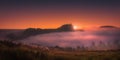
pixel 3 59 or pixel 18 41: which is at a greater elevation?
pixel 18 41

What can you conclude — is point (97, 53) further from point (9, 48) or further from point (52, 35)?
point (9, 48)

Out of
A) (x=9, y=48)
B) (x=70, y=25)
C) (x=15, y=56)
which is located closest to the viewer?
(x=70, y=25)

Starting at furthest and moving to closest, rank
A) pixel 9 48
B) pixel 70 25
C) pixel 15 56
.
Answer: pixel 9 48
pixel 15 56
pixel 70 25

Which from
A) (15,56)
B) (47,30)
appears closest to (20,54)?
(15,56)

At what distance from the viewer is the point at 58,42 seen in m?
9.59

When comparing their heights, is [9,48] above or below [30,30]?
below

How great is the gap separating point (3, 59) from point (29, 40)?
1.40 metres

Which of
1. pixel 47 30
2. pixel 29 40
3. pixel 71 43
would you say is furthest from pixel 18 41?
pixel 71 43

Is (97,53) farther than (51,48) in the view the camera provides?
Yes

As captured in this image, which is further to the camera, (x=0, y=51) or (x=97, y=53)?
(x=97, y=53)

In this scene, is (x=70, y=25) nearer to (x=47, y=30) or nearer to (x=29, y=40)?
(x=47, y=30)

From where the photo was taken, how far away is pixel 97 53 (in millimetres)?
11227

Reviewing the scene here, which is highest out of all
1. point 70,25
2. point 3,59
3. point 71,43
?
point 70,25

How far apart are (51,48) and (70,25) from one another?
149 cm
